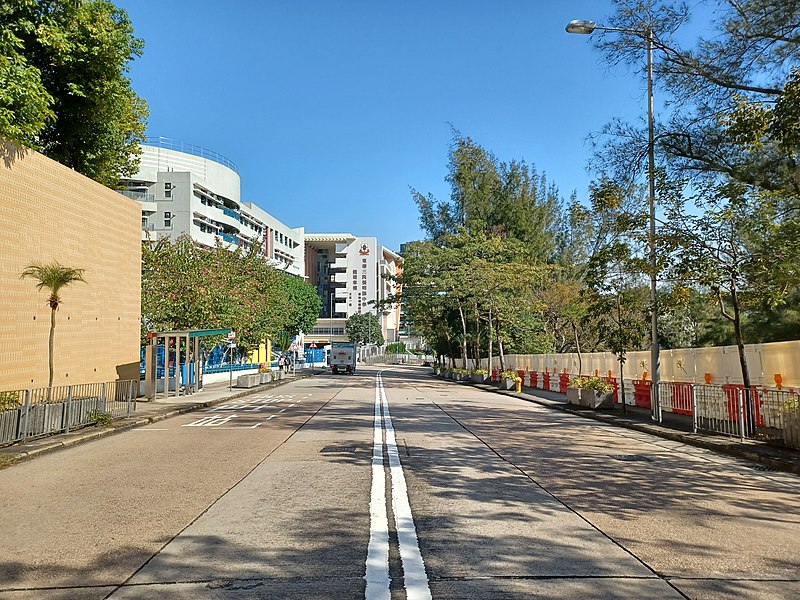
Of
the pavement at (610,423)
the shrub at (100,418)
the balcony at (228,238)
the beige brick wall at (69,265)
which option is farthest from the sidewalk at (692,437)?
the balcony at (228,238)

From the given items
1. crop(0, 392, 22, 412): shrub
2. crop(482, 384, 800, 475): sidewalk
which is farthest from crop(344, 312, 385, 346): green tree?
crop(0, 392, 22, 412): shrub

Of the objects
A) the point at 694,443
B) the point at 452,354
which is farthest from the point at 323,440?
the point at 452,354

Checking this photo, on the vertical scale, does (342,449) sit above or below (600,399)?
below

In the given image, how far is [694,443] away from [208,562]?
12165mm

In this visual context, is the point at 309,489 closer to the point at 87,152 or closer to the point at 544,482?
the point at 544,482

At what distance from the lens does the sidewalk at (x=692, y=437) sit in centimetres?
1185

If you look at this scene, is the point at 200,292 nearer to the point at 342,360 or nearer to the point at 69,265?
the point at 69,265

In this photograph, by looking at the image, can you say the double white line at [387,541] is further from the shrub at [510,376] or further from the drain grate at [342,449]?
the shrub at [510,376]

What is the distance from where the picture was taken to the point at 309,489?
29.9ft

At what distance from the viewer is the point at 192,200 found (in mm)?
69000

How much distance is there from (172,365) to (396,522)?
3171 cm

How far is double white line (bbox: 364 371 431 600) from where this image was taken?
5070 mm

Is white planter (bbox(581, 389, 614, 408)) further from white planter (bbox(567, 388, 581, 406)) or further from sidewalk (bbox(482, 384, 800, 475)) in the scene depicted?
white planter (bbox(567, 388, 581, 406))

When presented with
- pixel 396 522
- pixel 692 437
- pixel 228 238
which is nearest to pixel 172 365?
pixel 692 437
